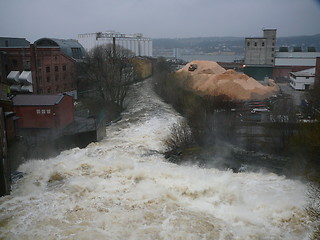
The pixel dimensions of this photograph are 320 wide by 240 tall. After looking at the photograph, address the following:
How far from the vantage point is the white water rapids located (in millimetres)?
8055

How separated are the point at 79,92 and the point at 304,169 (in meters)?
19.3

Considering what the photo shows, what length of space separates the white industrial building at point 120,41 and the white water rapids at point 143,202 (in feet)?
111

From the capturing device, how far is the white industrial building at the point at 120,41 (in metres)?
47.4

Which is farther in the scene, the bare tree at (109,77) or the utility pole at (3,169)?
the bare tree at (109,77)

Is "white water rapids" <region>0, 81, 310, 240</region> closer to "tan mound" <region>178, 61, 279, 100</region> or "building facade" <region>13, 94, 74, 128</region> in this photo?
"building facade" <region>13, 94, 74, 128</region>

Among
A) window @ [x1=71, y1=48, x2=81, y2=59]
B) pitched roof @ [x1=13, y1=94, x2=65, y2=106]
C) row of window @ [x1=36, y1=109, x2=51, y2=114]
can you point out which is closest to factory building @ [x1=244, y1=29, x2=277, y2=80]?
window @ [x1=71, y1=48, x2=81, y2=59]

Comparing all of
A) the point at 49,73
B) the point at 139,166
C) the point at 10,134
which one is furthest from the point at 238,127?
the point at 49,73

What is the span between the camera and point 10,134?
12.6 m

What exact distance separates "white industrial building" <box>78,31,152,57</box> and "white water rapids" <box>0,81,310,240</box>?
33792mm

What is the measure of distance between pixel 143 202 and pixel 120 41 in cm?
4223

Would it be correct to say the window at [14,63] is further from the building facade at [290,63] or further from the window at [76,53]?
the building facade at [290,63]

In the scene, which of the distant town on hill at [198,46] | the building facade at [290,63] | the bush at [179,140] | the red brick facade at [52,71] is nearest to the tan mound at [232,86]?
the bush at [179,140]

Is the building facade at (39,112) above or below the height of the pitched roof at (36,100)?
below

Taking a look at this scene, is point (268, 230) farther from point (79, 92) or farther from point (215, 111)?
point (79, 92)
